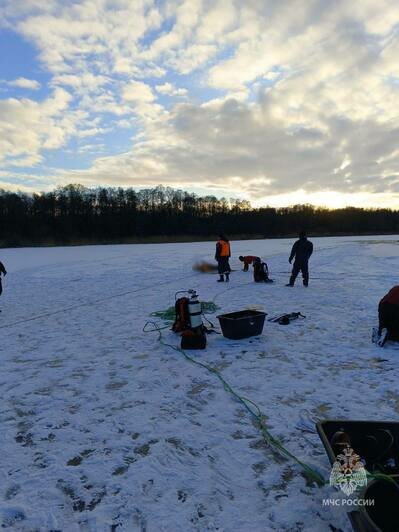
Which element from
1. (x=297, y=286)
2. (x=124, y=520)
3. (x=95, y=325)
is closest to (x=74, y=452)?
(x=124, y=520)

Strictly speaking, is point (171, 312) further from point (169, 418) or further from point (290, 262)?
point (290, 262)

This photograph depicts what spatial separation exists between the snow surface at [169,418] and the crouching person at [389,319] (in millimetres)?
230

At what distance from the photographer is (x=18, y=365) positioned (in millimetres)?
5172

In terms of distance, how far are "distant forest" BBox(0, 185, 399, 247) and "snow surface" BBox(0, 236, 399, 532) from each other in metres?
49.6

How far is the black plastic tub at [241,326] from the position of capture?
594 cm

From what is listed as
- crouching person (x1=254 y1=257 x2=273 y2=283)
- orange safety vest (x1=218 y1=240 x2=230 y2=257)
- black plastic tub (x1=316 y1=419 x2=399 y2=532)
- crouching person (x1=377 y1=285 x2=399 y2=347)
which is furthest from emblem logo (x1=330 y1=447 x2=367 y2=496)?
orange safety vest (x1=218 y1=240 x2=230 y2=257)

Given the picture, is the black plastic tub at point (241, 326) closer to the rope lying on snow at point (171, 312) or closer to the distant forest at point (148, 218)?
the rope lying on snow at point (171, 312)

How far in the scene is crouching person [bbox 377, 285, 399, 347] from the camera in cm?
542

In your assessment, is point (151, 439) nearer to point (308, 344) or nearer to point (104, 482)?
point (104, 482)

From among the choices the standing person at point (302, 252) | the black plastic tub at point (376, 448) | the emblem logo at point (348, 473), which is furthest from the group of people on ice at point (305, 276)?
the emblem logo at point (348, 473)

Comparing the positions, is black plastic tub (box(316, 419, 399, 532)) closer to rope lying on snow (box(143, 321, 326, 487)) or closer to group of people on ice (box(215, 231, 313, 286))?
rope lying on snow (box(143, 321, 326, 487))

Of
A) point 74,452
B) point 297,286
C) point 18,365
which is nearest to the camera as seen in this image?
point 74,452

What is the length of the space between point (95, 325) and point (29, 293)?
214 inches

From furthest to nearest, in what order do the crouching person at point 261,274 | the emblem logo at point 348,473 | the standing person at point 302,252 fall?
the crouching person at point 261,274 < the standing person at point 302,252 < the emblem logo at point 348,473
